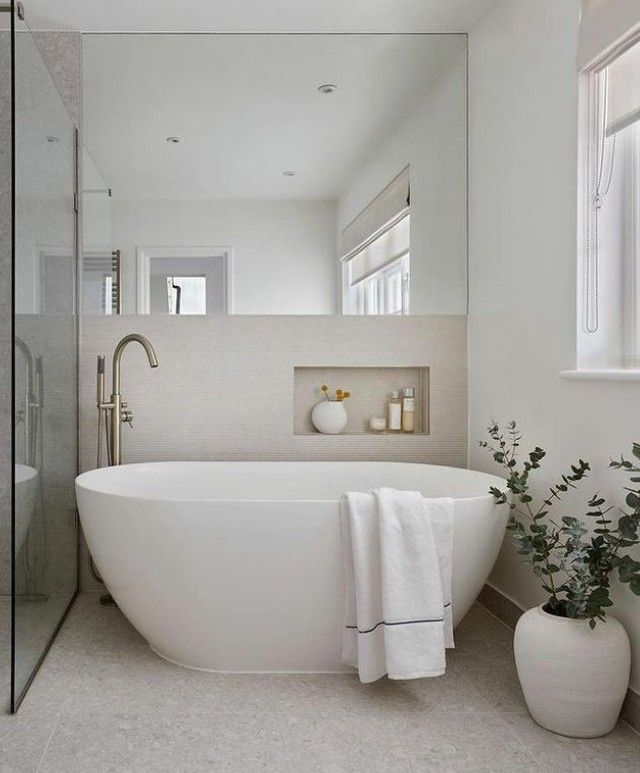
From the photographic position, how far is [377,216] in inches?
125

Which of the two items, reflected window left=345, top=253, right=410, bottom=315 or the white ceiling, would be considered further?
reflected window left=345, top=253, right=410, bottom=315

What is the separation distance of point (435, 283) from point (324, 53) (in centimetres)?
Result: 113

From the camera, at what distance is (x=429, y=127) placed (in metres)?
3.12

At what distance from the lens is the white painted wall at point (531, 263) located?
2078 mm

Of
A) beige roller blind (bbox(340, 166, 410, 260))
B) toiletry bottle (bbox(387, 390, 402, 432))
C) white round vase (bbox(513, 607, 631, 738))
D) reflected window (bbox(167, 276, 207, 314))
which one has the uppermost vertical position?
beige roller blind (bbox(340, 166, 410, 260))

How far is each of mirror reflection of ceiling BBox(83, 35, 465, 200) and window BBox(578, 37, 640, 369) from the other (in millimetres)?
1217

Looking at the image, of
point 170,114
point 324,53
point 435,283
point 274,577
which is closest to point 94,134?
point 170,114

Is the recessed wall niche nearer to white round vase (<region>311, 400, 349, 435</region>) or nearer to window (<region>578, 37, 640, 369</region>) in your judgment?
white round vase (<region>311, 400, 349, 435</region>)

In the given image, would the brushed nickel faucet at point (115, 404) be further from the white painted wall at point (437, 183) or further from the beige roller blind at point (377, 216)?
the white painted wall at point (437, 183)

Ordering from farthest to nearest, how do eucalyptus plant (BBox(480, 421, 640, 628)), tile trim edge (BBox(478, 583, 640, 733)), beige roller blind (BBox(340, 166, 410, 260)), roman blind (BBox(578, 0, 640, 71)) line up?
beige roller blind (BBox(340, 166, 410, 260))
tile trim edge (BBox(478, 583, 640, 733))
roman blind (BBox(578, 0, 640, 71))
eucalyptus plant (BBox(480, 421, 640, 628))

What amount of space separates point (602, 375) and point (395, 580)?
2.71 feet

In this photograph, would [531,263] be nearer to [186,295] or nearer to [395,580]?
[395,580]

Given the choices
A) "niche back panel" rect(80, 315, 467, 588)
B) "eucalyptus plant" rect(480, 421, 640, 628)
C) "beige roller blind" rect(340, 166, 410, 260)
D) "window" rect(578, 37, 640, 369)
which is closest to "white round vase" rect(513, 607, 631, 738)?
"eucalyptus plant" rect(480, 421, 640, 628)

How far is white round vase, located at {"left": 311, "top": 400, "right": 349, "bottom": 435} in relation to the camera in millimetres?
3160
